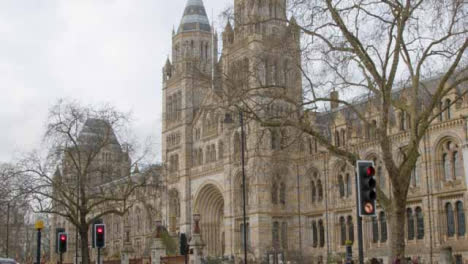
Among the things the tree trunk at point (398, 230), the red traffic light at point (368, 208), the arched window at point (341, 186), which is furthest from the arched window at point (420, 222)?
the red traffic light at point (368, 208)

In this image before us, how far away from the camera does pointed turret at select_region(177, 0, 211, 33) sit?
7306cm

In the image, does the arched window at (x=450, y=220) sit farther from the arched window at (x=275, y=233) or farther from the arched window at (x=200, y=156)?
the arched window at (x=200, y=156)

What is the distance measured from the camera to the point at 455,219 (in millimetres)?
46594

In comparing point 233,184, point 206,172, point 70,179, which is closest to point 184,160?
point 206,172

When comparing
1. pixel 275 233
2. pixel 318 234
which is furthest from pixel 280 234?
pixel 318 234

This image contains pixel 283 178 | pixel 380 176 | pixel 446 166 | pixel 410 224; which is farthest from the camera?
pixel 283 178

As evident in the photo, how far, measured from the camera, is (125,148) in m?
43.5

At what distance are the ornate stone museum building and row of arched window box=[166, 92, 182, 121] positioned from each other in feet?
0.36

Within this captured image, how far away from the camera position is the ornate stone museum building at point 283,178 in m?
46.4

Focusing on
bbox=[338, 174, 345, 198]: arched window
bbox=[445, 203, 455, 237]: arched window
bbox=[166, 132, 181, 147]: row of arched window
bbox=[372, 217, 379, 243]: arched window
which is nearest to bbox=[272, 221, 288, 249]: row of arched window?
bbox=[338, 174, 345, 198]: arched window

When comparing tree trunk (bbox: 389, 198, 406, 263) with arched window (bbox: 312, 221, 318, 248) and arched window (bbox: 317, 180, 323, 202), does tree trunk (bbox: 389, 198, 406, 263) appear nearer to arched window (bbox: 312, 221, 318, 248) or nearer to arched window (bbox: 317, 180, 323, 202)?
arched window (bbox: 317, 180, 323, 202)

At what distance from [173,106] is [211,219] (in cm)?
1322

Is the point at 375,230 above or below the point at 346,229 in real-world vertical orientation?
below

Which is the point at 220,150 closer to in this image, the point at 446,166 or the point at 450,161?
the point at 446,166
